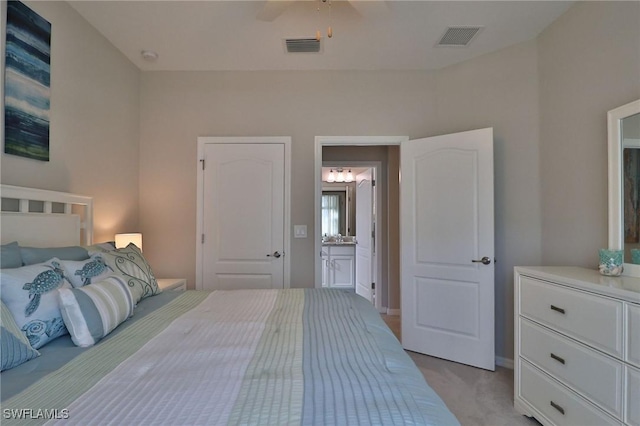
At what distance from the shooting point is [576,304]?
64.6 inches

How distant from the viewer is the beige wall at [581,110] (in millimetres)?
1891

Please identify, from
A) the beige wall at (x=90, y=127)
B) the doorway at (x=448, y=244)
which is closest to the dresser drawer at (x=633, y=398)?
the doorway at (x=448, y=244)

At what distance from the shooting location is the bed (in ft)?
2.49

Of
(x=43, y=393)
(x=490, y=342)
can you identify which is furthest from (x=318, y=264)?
(x=43, y=393)

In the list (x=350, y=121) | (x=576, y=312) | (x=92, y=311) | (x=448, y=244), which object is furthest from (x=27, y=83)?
(x=576, y=312)

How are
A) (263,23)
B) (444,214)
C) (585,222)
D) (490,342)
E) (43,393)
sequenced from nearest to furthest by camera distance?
(43,393) → (585,222) → (263,23) → (490,342) → (444,214)

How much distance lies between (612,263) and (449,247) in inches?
46.0

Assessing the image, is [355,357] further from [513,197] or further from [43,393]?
[513,197]

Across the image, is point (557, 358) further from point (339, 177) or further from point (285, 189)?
point (339, 177)

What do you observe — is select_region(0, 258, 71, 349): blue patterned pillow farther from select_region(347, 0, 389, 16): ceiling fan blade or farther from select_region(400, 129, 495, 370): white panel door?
select_region(400, 129, 495, 370): white panel door

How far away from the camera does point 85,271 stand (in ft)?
4.91

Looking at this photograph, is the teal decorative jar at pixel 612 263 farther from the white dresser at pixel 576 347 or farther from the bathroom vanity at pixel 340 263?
the bathroom vanity at pixel 340 263

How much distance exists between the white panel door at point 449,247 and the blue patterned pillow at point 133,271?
2.15 meters

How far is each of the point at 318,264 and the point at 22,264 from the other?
2.18 m
